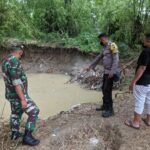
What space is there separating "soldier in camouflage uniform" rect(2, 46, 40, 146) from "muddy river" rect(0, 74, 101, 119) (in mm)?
2684

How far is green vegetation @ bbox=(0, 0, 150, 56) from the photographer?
1273 cm

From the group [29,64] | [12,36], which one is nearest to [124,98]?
[29,64]

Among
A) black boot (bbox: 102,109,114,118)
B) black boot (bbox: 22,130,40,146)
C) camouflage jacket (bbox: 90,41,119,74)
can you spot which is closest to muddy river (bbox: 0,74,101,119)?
black boot (bbox: 102,109,114,118)

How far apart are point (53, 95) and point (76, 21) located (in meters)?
5.03

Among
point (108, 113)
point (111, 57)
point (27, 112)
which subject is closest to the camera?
point (27, 112)

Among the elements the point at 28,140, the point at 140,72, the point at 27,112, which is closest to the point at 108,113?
the point at 140,72

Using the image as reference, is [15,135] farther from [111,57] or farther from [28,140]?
[111,57]

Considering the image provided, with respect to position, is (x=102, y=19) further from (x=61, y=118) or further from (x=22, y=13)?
(x=61, y=118)

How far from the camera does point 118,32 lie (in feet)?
41.5

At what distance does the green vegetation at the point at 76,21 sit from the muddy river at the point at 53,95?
2.03 metres

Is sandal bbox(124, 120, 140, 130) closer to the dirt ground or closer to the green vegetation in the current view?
the dirt ground

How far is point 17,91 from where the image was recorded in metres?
4.79

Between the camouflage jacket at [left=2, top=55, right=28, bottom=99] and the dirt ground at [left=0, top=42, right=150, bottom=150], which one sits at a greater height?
the camouflage jacket at [left=2, top=55, right=28, bottom=99]

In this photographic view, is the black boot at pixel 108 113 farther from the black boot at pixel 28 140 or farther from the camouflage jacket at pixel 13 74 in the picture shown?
the camouflage jacket at pixel 13 74
